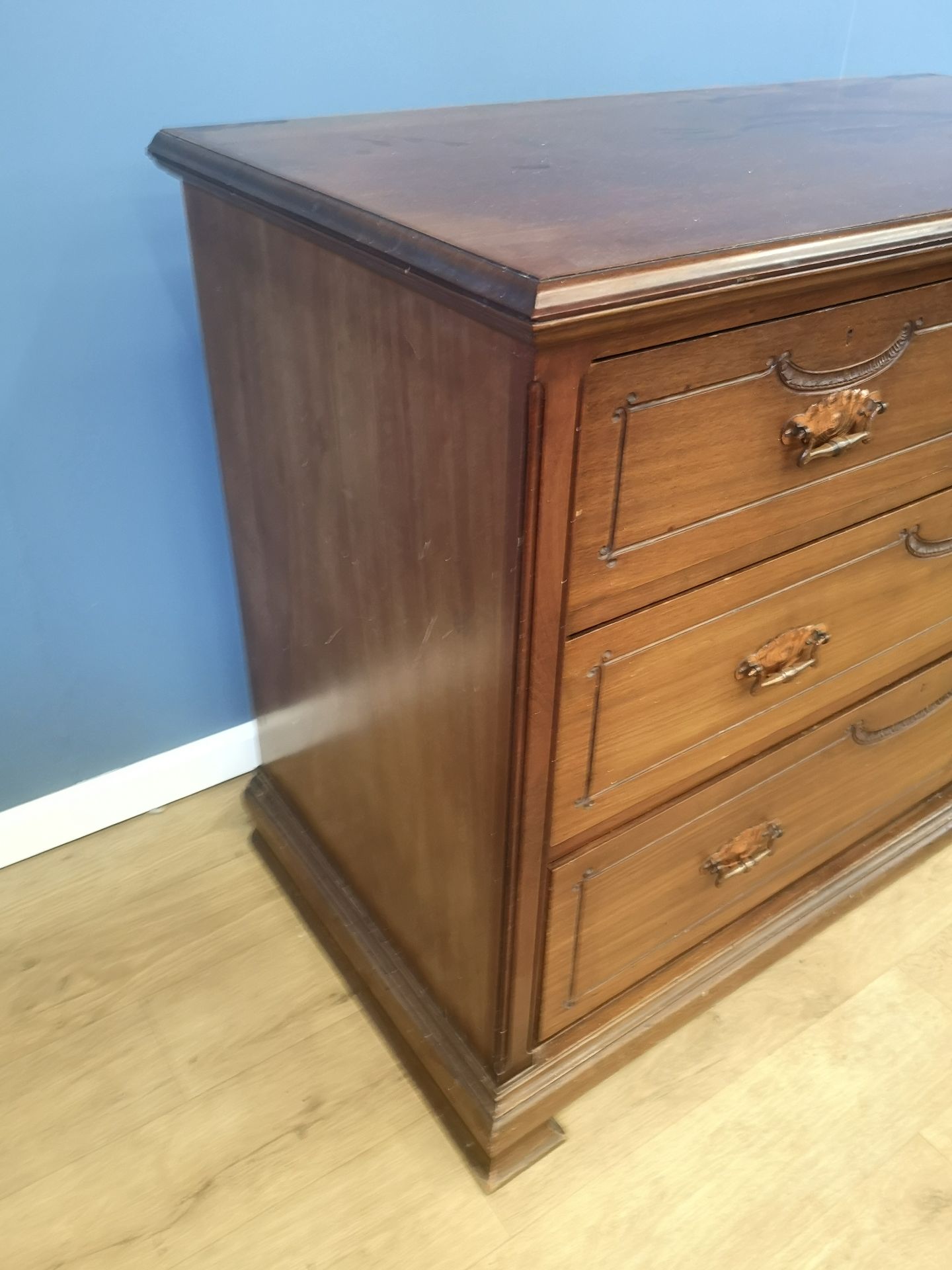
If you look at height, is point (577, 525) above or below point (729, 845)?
above

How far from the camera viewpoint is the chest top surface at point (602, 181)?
580mm

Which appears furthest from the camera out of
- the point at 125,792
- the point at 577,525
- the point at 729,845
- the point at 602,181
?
the point at 125,792

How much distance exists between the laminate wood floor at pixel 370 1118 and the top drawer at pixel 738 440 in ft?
2.05

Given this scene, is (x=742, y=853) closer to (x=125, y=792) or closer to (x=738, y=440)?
(x=738, y=440)

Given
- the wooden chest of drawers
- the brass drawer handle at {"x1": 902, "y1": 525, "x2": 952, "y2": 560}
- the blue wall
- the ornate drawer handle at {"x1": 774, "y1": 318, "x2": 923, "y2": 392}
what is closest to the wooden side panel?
the wooden chest of drawers

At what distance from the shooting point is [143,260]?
1019 mm

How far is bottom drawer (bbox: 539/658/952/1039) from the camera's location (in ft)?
2.92

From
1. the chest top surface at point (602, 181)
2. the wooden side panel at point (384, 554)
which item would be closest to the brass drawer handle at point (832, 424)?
the chest top surface at point (602, 181)

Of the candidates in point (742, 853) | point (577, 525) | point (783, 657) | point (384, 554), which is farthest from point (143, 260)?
point (742, 853)

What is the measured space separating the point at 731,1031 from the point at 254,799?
2.13 ft

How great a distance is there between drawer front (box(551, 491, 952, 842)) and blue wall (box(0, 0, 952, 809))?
0.64m

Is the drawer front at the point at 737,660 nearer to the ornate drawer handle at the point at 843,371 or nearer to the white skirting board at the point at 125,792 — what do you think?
the ornate drawer handle at the point at 843,371

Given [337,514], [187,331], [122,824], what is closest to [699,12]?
[187,331]

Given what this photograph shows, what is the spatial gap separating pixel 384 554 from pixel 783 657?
1.18ft
